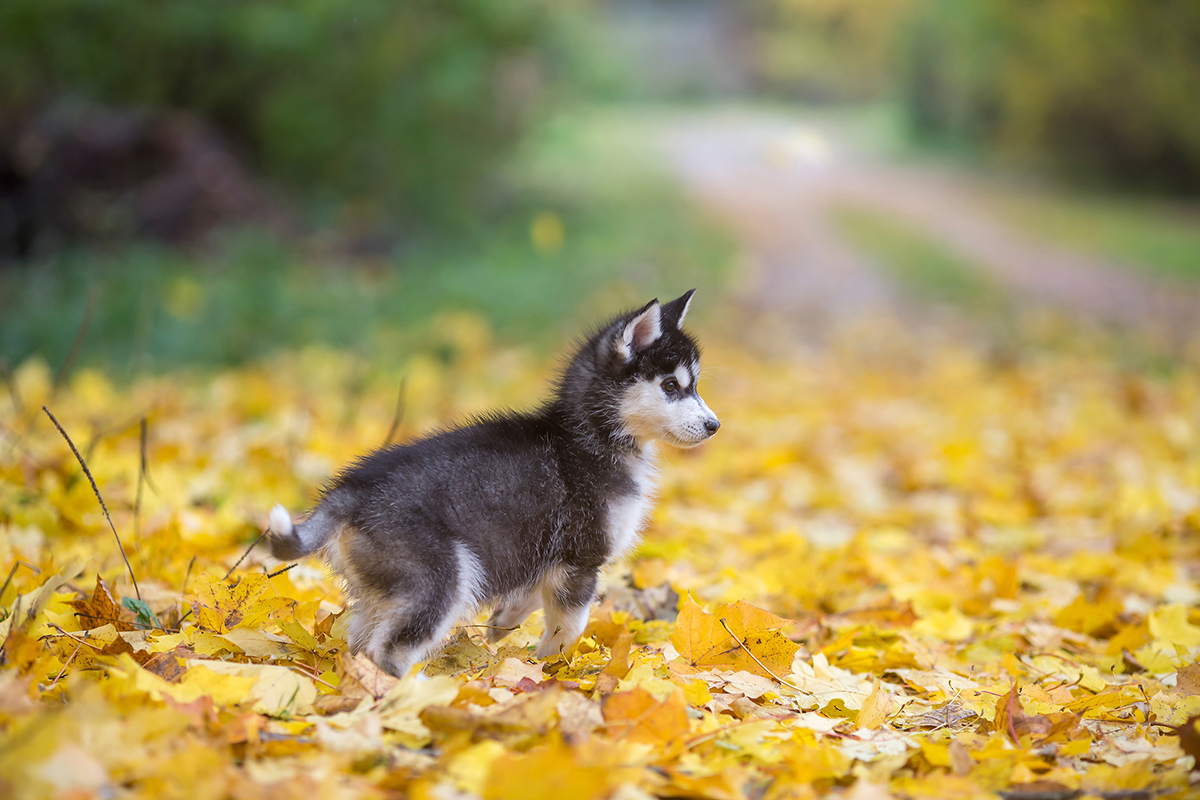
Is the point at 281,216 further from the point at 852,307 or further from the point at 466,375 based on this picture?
the point at 852,307

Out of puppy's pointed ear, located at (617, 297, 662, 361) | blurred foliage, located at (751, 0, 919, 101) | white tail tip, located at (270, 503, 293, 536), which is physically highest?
blurred foliage, located at (751, 0, 919, 101)

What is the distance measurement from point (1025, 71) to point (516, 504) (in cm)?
2675

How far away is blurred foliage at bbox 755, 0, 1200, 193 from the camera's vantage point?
21.9 m

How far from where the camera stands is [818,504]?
19.2 feet

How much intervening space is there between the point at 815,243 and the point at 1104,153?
10.8 m

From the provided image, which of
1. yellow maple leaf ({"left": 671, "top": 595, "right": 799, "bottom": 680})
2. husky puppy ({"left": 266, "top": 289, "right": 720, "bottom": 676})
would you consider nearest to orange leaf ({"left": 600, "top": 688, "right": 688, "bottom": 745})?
yellow maple leaf ({"left": 671, "top": 595, "right": 799, "bottom": 680})

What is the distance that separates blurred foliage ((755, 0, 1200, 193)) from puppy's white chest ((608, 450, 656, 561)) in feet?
73.3

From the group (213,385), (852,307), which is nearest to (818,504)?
(213,385)

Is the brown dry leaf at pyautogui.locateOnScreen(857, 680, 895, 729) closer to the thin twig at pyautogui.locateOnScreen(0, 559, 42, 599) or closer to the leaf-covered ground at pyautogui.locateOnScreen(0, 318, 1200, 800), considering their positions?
the leaf-covered ground at pyautogui.locateOnScreen(0, 318, 1200, 800)

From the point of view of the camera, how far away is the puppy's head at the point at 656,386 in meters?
3.46

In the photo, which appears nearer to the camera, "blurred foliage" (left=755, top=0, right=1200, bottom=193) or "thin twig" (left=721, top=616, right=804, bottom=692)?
"thin twig" (left=721, top=616, right=804, bottom=692)

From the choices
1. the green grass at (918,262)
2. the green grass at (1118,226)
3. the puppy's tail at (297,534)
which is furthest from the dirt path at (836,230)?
the puppy's tail at (297,534)

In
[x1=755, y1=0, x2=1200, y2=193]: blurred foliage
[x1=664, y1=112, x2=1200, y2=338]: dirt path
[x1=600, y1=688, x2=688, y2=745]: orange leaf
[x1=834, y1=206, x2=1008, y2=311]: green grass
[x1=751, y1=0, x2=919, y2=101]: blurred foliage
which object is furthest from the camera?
[x1=751, y1=0, x2=919, y2=101]: blurred foliage

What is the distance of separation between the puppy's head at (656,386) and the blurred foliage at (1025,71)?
2219 centimetres
